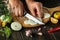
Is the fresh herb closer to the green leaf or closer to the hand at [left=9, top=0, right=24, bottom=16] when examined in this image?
the green leaf

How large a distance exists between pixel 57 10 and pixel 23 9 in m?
0.19

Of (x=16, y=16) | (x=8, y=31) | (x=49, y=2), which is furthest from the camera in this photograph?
(x=49, y=2)

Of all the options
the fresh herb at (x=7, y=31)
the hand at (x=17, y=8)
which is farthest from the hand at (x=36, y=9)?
the fresh herb at (x=7, y=31)

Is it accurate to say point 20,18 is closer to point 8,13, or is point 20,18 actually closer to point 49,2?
point 8,13

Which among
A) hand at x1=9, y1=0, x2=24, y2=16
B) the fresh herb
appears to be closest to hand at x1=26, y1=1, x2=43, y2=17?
hand at x1=9, y1=0, x2=24, y2=16

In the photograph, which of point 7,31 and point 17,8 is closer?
point 7,31

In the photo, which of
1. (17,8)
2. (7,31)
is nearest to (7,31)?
(7,31)

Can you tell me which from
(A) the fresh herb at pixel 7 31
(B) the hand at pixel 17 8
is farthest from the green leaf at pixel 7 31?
(B) the hand at pixel 17 8

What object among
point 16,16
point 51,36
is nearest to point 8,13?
point 16,16

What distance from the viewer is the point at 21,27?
1.00 metres

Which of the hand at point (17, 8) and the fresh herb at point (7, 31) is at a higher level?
the hand at point (17, 8)

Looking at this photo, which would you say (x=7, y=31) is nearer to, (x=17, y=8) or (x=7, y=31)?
(x=7, y=31)

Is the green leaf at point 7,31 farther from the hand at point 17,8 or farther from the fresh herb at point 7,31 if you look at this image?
the hand at point 17,8

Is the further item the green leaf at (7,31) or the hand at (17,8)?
the hand at (17,8)
